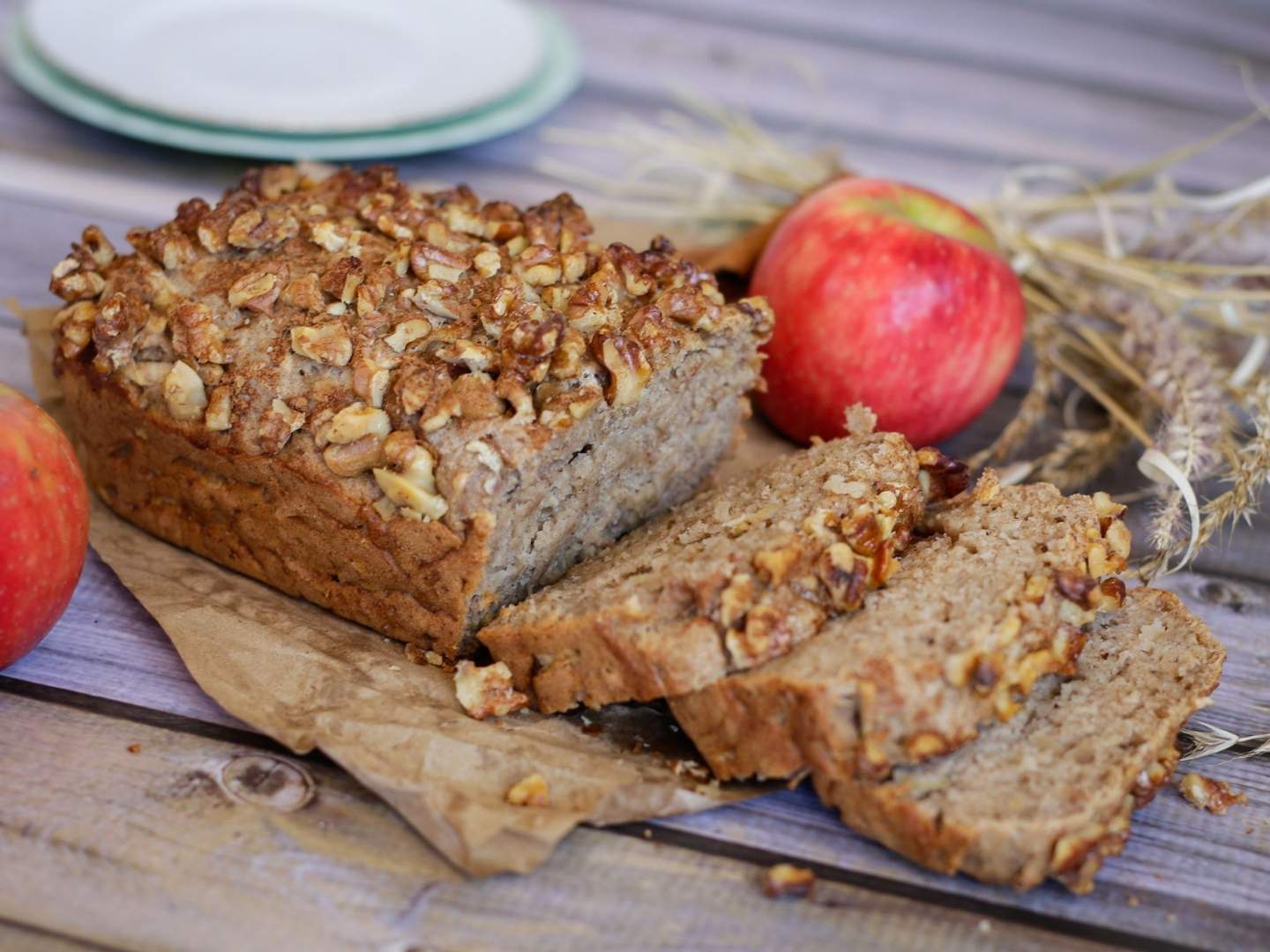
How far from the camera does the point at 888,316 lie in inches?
111

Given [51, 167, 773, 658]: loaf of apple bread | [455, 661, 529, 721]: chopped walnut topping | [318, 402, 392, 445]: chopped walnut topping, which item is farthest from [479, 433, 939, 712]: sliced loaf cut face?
[318, 402, 392, 445]: chopped walnut topping

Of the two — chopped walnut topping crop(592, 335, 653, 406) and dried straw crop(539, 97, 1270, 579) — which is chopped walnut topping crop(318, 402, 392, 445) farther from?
dried straw crop(539, 97, 1270, 579)

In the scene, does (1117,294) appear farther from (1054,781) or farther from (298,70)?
(298,70)

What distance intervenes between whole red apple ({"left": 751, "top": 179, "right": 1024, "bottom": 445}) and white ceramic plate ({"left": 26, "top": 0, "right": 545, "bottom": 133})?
4.27 ft

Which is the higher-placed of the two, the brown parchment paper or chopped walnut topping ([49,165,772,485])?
chopped walnut topping ([49,165,772,485])

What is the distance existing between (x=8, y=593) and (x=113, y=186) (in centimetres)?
194

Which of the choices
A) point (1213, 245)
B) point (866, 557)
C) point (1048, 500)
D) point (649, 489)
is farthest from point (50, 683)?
point (1213, 245)

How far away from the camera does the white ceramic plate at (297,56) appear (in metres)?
3.61

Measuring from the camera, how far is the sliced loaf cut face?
197 centimetres

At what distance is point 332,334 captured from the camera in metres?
2.22

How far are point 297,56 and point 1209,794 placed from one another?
3.25 meters

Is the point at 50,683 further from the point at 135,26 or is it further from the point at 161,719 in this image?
the point at 135,26

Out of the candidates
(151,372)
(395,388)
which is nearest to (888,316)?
(395,388)

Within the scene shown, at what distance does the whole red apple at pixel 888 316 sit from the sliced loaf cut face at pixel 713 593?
560 mm
